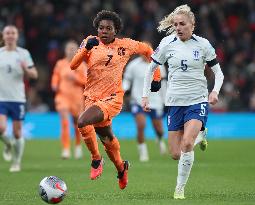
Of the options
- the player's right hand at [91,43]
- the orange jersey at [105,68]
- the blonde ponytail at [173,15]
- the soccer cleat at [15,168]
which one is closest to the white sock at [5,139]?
→ the soccer cleat at [15,168]

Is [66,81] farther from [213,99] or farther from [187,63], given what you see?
[213,99]

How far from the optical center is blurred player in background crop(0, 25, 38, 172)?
49.9 ft

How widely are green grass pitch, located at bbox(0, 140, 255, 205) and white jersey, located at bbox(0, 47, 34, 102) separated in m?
1.39

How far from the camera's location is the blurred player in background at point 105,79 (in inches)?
452

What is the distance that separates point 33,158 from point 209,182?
22.4ft

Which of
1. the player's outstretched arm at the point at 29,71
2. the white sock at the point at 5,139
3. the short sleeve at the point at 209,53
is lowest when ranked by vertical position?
the white sock at the point at 5,139

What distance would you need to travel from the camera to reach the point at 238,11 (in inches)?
1179

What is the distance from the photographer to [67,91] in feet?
65.1

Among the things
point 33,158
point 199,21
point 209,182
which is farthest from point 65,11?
point 209,182

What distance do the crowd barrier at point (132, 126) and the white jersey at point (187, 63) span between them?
46.4 feet

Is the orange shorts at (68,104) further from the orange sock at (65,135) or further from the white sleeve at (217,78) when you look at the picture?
the white sleeve at (217,78)

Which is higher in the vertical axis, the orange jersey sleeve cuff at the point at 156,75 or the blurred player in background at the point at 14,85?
the orange jersey sleeve cuff at the point at 156,75

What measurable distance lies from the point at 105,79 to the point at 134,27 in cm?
1729

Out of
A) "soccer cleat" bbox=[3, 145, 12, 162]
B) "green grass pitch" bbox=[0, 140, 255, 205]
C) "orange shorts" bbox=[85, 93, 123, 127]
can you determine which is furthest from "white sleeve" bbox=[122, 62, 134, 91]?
"orange shorts" bbox=[85, 93, 123, 127]
